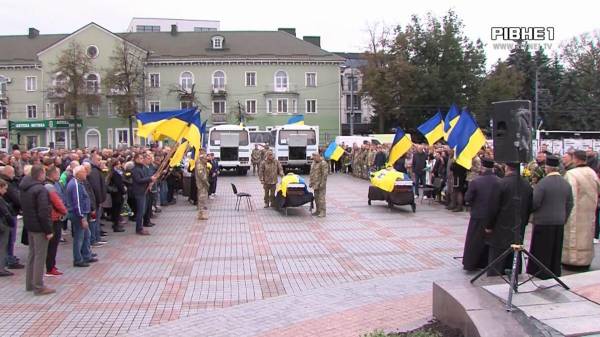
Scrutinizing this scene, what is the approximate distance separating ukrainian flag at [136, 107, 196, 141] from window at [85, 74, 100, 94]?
169ft

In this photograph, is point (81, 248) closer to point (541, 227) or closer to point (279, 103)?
point (541, 227)

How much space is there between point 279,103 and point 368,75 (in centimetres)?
1157

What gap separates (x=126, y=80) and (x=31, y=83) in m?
13.2

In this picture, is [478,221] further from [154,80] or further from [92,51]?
[92,51]

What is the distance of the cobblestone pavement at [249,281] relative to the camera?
23.8 ft

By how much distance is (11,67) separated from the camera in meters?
67.1

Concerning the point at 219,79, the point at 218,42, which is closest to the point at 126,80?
the point at 219,79

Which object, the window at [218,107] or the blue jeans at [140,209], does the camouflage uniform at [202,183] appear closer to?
the blue jeans at [140,209]

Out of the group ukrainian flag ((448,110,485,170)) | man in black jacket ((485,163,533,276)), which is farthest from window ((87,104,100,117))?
man in black jacket ((485,163,533,276))

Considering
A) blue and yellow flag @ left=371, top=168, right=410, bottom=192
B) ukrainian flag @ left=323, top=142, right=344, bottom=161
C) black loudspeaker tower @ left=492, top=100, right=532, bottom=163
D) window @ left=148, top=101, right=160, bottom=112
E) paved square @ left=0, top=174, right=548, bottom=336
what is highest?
window @ left=148, top=101, right=160, bottom=112

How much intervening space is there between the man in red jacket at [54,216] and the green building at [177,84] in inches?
2215

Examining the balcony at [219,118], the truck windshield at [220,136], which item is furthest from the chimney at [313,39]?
the truck windshield at [220,136]

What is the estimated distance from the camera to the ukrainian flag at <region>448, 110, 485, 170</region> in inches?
603

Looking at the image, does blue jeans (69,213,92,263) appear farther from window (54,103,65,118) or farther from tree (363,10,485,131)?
window (54,103,65,118)
